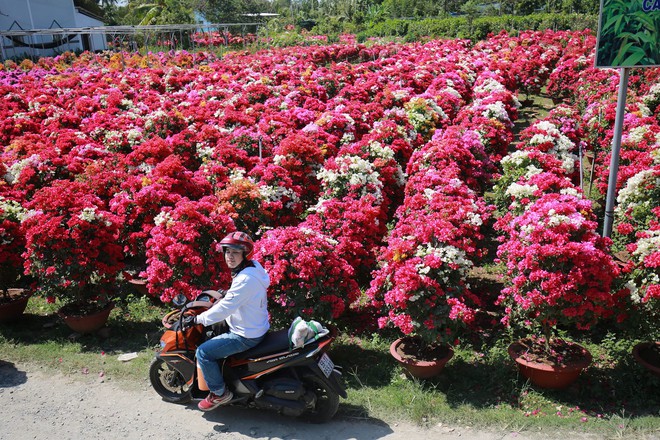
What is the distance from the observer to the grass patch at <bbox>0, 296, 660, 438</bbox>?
4.59 m

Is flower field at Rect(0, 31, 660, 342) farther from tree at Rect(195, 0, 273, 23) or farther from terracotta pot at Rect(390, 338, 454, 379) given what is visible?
tree at Rect(195, 0, 273, 23)

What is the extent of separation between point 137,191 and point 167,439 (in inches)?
159

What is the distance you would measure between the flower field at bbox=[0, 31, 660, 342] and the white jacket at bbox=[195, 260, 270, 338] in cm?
94

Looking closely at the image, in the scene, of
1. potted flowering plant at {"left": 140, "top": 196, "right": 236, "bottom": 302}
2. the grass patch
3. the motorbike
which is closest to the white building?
potted flowering plant at {"left": 140, "top": 196, "right": 236, "bottom": 302}

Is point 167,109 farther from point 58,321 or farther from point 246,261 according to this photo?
point 246,261

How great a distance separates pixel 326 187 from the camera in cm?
784

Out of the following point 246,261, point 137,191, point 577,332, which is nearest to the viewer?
point 246,261

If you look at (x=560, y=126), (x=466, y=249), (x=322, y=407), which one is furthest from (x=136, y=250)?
(x=560, y=126)

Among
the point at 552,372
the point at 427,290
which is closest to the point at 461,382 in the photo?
the point at 552,372

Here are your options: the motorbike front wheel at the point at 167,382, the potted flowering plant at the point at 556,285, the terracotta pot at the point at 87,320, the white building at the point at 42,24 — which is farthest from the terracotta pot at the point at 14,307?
the white building at the point at 42,24

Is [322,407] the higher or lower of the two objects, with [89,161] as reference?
lower

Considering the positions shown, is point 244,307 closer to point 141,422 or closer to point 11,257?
point 141,422

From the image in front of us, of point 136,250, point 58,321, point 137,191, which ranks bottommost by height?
point 58,321

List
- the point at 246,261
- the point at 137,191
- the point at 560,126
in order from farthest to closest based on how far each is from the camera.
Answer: the point at 560,126, the point at 137,191, the point at 246,261
